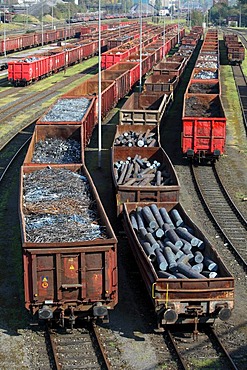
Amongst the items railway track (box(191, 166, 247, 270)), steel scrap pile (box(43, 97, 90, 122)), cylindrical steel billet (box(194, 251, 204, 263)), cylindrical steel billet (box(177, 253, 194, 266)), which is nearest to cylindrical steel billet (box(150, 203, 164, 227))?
cylindrical steel billet (box(177, 253, 194, 266))

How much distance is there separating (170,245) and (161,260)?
2.70ft

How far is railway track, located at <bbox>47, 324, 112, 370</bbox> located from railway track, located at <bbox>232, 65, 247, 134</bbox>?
80.8ft

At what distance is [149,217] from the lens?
53.9ft

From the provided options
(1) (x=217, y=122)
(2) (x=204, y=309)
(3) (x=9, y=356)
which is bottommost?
(3) (x=9, y=356)

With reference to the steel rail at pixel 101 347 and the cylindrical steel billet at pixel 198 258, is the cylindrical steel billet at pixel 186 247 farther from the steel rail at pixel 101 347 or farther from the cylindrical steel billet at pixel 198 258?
the steel rail at pixel 101 347

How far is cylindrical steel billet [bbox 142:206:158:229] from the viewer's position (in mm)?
16078

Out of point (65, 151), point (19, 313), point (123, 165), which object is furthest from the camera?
point (65, 151)

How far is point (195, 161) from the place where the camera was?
27.2m

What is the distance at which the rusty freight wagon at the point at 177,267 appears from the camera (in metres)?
12.7

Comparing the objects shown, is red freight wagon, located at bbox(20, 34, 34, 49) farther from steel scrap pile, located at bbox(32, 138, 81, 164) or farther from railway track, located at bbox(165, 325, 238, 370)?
railway track, located at bbox(165, 325, 238, 370)

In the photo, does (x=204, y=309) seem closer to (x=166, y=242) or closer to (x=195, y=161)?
(x=166, y=242)

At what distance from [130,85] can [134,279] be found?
29.9 m

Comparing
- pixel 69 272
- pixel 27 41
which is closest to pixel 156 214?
pixel 69 272

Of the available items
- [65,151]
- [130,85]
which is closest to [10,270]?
[65,151]
